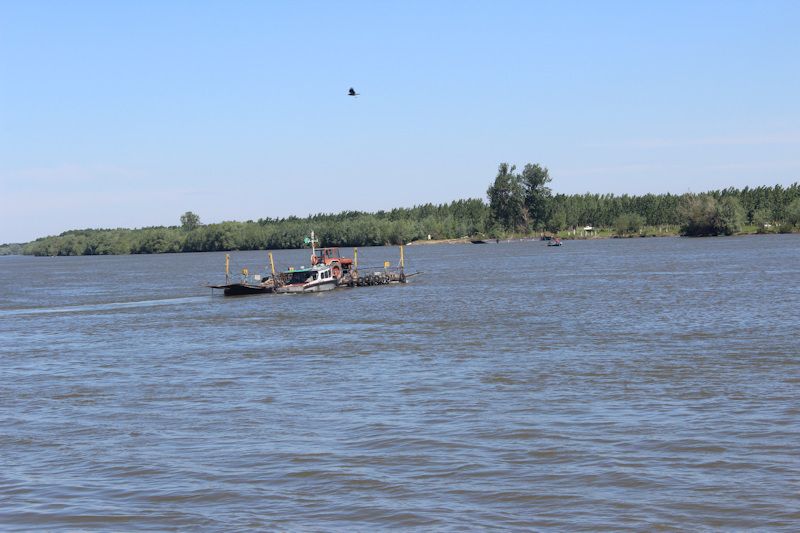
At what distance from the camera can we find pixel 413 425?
2011 cm

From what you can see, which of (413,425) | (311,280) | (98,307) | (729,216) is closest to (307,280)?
(311,280)

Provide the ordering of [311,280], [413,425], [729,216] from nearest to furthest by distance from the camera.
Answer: [413,425], [311,280], [729,216]

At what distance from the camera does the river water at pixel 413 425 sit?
47.5 feet

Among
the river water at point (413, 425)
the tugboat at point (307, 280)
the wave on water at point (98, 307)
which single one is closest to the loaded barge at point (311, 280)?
the tugboat at point (307, 280)

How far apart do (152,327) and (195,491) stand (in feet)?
109

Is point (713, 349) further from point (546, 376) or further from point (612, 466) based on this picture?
point (612, 466)

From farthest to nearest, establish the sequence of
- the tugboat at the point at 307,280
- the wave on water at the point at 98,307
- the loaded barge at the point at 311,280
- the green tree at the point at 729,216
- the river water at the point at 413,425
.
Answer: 1. the green tree at the point at 729,216
2. the tugboat at the point at 307,280
3. the loaded barge at the point at 311,280
4. the wave on water at the point at 98,307
5. the river water at the point at 413,425

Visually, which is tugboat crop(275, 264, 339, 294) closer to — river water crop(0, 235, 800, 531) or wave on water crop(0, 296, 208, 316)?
wave on water crop(0, 296, 208, 316)

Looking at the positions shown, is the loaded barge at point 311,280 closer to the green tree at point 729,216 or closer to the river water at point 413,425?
the river water at point 413,425

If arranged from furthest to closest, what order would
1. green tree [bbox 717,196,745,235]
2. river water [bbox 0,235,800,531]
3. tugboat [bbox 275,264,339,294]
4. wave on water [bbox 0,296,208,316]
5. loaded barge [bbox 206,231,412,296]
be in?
1. green tree [bbox 717,196,745,235]
2. tugboat [bbox 275,264,339,294]
3. loaded barge [bbox 206,231,412,296]
4. wave on water [bbox 0,296,208,316]
5. river water [bbox 0,235,800,531]

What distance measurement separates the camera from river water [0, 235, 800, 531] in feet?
47.5

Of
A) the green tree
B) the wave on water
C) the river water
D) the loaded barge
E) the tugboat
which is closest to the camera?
the river water

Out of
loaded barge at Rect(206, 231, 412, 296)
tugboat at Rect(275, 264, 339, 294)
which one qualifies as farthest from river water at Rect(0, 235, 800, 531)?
tugboat at Rect(275, 264, 339, 294)

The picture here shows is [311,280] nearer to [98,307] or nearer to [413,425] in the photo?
[98,307]
